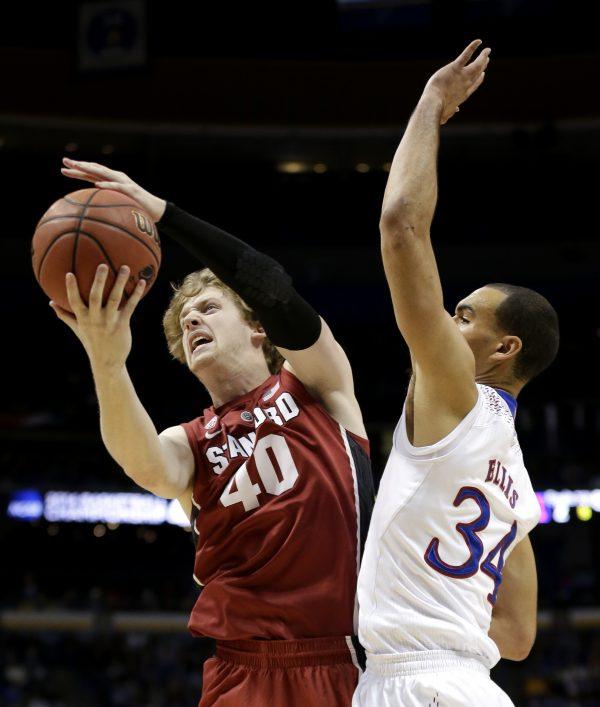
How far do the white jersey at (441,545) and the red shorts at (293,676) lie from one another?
1.12 feet

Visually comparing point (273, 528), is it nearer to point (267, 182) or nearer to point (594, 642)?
point (267, 182)

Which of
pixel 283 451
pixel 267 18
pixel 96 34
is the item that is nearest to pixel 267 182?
pixel 267 18

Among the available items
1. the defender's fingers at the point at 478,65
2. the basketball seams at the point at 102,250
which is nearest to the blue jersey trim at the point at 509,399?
the defender's fingers at the point at 478,65

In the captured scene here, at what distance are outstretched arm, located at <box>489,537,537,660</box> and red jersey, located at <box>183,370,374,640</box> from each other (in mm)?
471

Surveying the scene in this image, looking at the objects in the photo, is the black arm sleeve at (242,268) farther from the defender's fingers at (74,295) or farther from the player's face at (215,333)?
the player's face at (215,333)

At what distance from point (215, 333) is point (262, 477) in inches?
24.4

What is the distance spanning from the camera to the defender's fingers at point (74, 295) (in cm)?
267

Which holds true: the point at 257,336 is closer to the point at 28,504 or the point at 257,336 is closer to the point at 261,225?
the point at 261,225

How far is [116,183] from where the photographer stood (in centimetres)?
276

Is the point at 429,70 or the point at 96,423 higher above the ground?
the point at 429,70

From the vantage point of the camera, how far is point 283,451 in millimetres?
3104

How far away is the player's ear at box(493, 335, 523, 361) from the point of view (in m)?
2.86

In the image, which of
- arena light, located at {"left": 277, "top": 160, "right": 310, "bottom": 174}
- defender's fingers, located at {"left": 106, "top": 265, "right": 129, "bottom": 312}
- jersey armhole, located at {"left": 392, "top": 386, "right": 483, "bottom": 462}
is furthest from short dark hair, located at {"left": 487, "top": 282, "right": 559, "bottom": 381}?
arena light, located at {"left": 277, "top": 160, "right": 310, "bottom": 174}

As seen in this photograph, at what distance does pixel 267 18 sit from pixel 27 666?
11321mm
